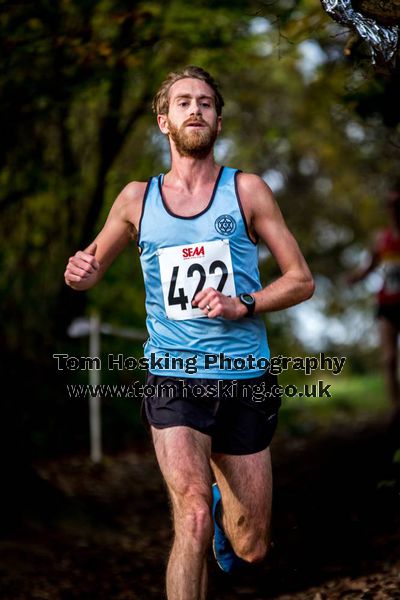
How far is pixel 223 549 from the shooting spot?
4.38 m

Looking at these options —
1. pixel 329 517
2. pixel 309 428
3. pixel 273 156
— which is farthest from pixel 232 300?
pixel 273 156

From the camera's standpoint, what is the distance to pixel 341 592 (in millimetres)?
4387

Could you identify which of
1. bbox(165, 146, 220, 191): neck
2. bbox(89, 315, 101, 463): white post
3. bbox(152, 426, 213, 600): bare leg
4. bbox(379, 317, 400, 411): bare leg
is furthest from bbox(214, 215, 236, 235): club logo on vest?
bbox(379, 317, 400, 411): bare leg

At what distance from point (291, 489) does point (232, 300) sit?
12.2 ft

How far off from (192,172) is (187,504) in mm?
1479

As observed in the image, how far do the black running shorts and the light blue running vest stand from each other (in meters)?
0.04

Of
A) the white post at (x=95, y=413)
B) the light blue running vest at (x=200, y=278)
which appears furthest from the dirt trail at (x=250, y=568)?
the light blue running vest at (x=200, y=278)

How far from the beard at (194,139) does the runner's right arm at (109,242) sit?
0.25 m

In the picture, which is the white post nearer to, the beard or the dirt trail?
the dirt trail

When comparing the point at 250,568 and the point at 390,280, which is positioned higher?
the point at 390,280

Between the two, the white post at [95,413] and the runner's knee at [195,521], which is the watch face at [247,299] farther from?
the white post at [95,413]

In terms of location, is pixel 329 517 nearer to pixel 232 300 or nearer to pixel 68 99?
pixel 232 300

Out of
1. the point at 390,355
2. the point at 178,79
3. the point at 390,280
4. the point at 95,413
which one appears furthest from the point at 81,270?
the point at 390,355

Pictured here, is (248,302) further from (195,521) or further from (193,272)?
(195,521)
